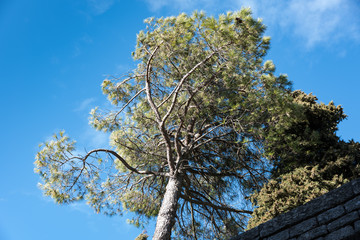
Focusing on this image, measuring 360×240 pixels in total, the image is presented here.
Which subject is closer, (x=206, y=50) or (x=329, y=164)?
(x=329, y=164)

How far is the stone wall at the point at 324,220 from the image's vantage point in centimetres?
330

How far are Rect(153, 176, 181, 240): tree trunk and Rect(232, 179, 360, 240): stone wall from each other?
2.26 meters

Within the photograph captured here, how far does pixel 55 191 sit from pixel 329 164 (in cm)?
569

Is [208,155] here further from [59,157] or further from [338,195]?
[338,195]

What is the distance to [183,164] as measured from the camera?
725cm

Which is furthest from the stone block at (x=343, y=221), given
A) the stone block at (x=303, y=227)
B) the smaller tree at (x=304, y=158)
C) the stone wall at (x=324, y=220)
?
the smaller tree at (x=304, y=158)

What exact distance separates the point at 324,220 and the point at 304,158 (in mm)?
2844

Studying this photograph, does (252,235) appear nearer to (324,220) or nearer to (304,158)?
(324,220)

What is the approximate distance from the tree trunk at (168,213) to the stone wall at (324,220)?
2260mm

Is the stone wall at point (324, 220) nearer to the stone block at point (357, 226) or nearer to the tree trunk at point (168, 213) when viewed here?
the stone block at point (357, 226)

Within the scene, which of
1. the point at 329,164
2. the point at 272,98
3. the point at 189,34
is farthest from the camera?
the point at 189,34

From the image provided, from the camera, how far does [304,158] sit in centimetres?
620

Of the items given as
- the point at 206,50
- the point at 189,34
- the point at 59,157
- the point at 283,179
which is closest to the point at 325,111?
the point at 283,179

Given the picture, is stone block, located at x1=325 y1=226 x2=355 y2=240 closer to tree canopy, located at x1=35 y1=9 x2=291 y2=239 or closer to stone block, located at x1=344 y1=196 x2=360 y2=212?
stone block, located at x1=344 y1=196 x2=360 y2=212
